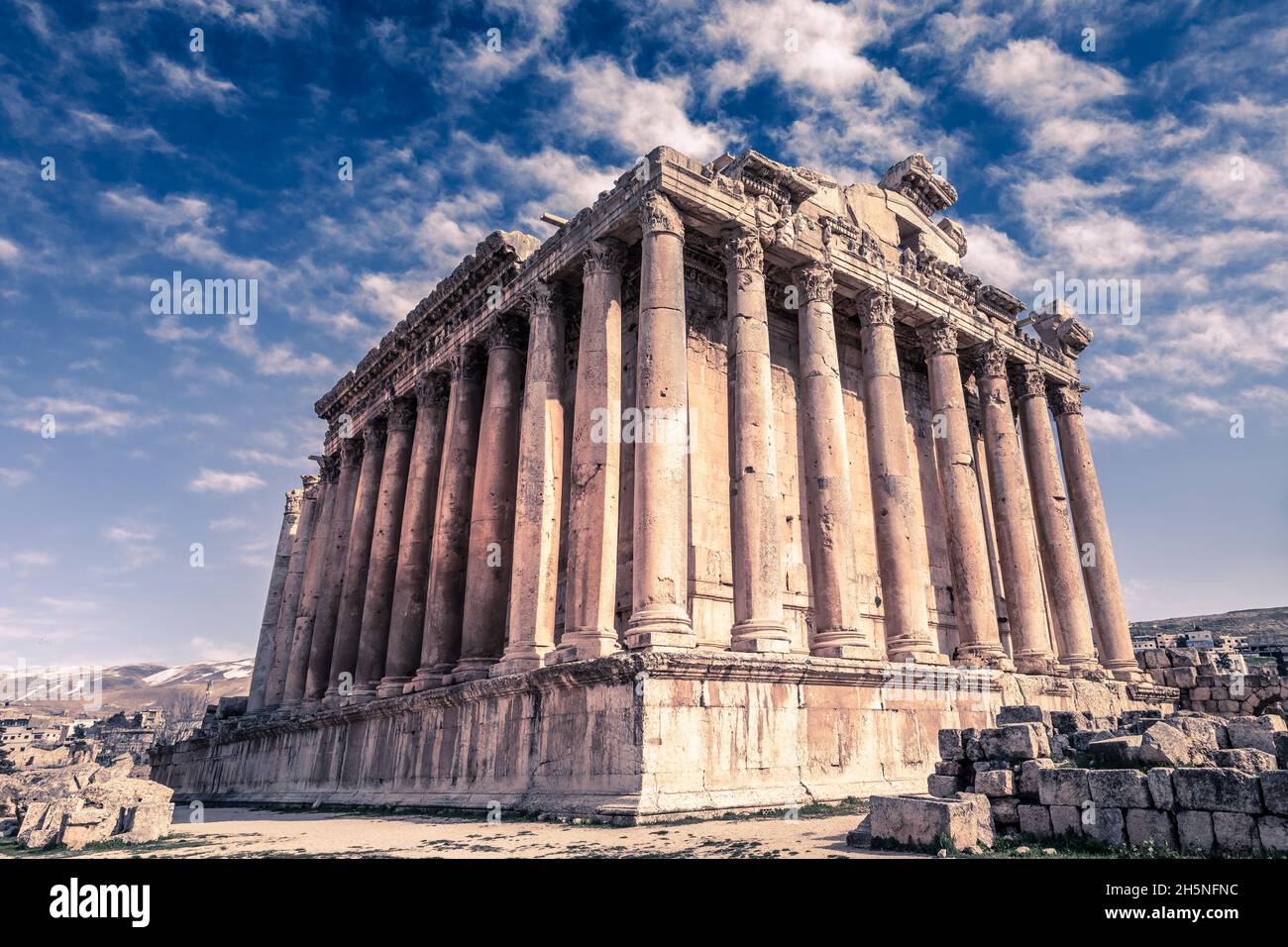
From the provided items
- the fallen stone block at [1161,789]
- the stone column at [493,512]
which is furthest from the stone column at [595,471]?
the fallen stone block at [1161,789]

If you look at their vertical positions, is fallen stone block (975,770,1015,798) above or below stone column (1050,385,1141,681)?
below

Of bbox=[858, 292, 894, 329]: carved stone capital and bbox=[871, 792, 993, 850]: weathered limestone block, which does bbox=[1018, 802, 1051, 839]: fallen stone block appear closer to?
bbox=[871, 792, 993, 850]: weathered limestone block

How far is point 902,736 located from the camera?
15.4 meters

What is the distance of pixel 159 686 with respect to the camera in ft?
503

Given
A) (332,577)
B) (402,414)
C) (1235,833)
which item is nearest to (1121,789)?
(1235,833)

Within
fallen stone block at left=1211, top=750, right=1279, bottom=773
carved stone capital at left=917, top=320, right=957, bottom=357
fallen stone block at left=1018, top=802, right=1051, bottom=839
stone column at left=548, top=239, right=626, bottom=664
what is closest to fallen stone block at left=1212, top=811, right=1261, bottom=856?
fallen stone block at left=1211, top=750, right=1279, bottom=773

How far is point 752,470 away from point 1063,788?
26.4ft

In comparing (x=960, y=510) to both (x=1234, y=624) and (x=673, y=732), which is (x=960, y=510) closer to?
(x=673, y=732)

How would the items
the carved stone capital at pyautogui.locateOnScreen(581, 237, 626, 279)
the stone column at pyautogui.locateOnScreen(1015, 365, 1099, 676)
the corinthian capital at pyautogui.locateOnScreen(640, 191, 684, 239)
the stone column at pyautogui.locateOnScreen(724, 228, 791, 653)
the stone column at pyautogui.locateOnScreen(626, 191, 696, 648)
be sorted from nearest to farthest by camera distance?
the stone column at pyautogui.locateOnScreen(626, 191, 696, 648), the stone column at pyautogui.locateOnScreen(724, 228, 791, 653), the corinthian capital at pyautogui.locateOnScreen(640, 191, 684, 239), the carved stone capital at pyautogui.locateOnScreen(581, 237, 626, 279), the stone column at pyautogui.locateOnScreen(1015, 365, 1099, 676)

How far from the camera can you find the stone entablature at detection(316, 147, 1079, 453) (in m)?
17.0

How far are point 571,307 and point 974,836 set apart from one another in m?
15.2

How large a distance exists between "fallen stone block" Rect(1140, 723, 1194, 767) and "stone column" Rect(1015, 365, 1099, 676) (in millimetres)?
13840
